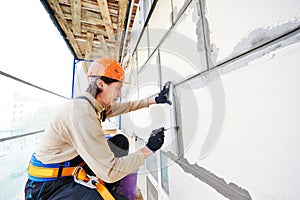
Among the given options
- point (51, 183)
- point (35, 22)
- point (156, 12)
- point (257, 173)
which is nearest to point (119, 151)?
point (51, 183)

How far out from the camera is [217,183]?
56cm

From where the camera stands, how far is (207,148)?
2.11ft

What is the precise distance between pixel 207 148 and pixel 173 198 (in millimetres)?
521

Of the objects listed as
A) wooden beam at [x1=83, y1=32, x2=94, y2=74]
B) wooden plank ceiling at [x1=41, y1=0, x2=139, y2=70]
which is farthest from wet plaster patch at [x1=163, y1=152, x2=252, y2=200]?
wooden beam at [x1=83, y1=32, x2=94, y2=74]

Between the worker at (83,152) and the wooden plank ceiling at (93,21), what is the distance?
64.9 inches

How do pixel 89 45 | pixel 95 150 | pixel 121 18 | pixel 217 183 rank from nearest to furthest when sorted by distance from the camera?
1. pixel 217 183
2. pixel 95 150
3. pixel 121 18
4. pixel 89 45

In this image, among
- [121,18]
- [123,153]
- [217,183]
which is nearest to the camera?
[217,183]

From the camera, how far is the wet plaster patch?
18.4 inches

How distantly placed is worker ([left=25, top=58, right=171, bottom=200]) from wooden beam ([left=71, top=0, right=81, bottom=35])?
6.13ft

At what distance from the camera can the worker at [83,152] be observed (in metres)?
0.78

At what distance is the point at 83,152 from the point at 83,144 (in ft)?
0.16

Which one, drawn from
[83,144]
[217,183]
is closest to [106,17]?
[83,144]

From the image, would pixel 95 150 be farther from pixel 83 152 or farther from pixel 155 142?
pixel 155 142

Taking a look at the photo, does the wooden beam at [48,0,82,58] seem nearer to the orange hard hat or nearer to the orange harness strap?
the orange hard hat
